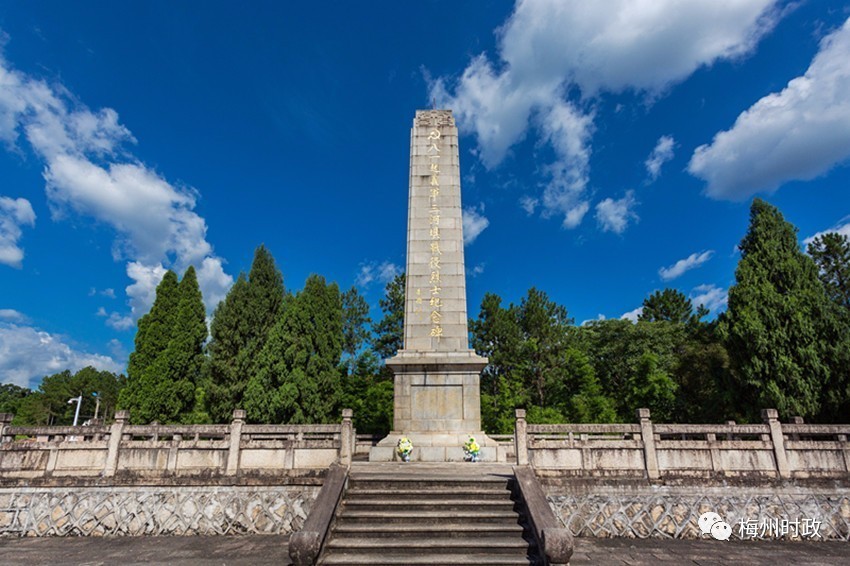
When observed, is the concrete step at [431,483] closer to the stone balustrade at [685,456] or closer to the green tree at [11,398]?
the stone balustrade at [685,456]

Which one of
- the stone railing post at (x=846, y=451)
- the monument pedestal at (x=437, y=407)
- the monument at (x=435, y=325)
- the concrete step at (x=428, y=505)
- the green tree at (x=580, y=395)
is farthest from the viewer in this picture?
the green tree at (x=580, y=395)

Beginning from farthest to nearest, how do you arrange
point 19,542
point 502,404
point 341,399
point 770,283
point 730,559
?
point 502,404 < point 341,399 < point 770,283 < point 19,542 < point 730,559

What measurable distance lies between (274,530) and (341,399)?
35.6 feet

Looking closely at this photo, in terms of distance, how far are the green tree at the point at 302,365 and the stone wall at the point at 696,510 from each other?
12.1 m

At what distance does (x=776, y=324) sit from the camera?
14156mm

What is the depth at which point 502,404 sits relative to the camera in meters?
21.2

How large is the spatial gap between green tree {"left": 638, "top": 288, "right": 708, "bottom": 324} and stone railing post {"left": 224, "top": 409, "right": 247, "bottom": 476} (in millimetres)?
33731

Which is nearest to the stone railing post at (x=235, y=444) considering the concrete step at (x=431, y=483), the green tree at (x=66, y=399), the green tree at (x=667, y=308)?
the concrete step at (x=431, y=483)

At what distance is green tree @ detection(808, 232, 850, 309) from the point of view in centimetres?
1895

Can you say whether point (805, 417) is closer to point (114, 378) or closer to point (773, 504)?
point (773, 504)

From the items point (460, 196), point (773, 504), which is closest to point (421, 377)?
point (460, 196)

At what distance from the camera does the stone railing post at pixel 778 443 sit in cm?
816

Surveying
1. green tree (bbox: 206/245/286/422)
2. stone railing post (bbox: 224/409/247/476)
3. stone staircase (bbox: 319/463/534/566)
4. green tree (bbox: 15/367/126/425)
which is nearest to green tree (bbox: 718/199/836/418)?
stone staircase (bbox: 319/463/534/566)

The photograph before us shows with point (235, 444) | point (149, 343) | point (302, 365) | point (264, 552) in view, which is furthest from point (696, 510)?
point (149, 343)
